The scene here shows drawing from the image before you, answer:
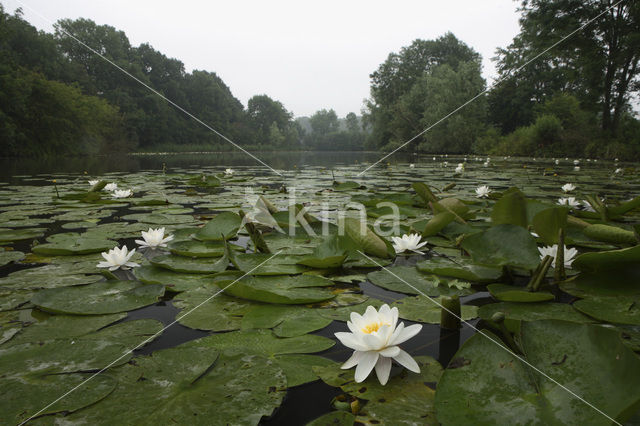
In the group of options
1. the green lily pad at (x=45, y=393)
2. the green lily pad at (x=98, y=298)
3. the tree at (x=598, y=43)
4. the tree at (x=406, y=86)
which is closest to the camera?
the green lily pad at (x=45, y=393)

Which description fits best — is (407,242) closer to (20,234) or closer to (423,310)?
(423,310)

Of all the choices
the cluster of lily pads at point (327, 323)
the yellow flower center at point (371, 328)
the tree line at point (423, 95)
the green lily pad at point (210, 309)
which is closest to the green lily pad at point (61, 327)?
the cluster of lily pads at point (327, 323)

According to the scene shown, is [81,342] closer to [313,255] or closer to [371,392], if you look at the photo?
[371,392]

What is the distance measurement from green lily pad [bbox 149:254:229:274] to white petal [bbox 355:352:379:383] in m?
0.87

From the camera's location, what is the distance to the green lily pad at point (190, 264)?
158 cm

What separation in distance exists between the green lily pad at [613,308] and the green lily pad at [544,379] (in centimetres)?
41

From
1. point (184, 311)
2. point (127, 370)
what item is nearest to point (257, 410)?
point (127, 370)

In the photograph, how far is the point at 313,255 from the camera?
172 centimetres

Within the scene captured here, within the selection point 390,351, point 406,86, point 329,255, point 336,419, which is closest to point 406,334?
point 390,351

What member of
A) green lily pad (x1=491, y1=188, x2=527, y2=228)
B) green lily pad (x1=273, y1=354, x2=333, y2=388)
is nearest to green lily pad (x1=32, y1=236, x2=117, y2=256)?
green lily pad (x1=273, y1=354, x2=333, y2=388)

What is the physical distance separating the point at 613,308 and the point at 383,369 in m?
0.83

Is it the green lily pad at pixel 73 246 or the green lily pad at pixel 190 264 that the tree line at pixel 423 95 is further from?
the green lily pad at pixel 73 246

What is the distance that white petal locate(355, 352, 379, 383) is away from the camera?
0.79m

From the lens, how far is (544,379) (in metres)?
0.72
